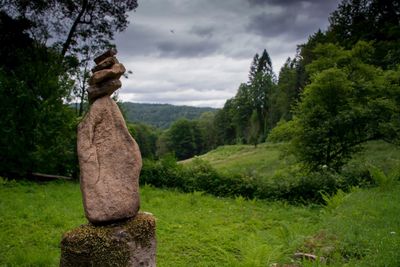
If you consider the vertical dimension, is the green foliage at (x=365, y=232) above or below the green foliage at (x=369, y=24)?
below

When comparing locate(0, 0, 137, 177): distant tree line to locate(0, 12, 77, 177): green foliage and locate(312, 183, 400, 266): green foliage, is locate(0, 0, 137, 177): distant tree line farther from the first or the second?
locate(312, 183, 400, 266): green foliage

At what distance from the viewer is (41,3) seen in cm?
1889

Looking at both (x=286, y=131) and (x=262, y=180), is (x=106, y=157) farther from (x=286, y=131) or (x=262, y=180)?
(x=286, y=131)

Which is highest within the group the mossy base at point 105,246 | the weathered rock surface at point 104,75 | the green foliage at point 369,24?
the green foliage at point 369,24

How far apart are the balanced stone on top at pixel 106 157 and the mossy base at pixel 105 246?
0.62ft

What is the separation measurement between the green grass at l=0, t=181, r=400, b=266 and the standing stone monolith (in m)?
2.43

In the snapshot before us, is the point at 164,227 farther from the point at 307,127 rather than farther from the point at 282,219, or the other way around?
the point at 307,127

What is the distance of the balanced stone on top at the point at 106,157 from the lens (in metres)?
5.04

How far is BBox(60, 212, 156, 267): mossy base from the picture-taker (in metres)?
4.82

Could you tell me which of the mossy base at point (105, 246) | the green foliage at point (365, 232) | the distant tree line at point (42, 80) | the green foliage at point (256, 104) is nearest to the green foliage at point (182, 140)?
the green foliage at point (256, 104)

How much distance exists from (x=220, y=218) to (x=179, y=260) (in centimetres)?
399

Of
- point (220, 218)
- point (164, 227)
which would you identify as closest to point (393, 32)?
point (220, 218)

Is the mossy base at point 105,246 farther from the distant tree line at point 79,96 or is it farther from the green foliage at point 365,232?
the distant tree line at point 79,96

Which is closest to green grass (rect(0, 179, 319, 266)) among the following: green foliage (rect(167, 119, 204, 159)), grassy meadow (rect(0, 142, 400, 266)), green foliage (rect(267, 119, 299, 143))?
grassy meadow (rect(0, 142, 400, 266))
